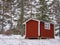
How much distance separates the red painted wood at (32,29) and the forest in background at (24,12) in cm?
1099

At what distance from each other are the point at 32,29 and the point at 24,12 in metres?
14.8

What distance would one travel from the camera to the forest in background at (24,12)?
1345 inches

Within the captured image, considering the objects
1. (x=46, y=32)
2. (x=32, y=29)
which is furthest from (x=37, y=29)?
(x=46, y=32)

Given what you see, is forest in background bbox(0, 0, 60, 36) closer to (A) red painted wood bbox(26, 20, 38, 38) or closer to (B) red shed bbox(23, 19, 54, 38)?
(B) red shed bbox(23, 19, 54, 38)

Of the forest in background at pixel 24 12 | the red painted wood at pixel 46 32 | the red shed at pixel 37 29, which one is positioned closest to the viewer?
the red shed at pixel 37 29

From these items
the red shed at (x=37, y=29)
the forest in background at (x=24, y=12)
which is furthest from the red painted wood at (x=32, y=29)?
the forest in background at (x=24, y=12)

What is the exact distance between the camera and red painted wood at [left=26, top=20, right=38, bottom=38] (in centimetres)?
2145

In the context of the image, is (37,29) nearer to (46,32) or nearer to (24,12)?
(46,32)

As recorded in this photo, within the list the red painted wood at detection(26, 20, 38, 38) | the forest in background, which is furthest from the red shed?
the forest in background

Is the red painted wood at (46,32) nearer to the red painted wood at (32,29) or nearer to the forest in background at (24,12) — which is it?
the red painted wood at (32,29)

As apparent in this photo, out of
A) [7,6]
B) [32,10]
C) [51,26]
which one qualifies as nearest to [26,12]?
[32,10]

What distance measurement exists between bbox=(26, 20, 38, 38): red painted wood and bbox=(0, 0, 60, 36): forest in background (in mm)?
10992

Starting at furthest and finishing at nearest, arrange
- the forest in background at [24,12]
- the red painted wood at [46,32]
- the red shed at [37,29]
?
1. the forest in background at [24,12]
2. the red painted wood at [46,32]
3. the red shed at [37,29]

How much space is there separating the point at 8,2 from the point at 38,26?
48.1ft
